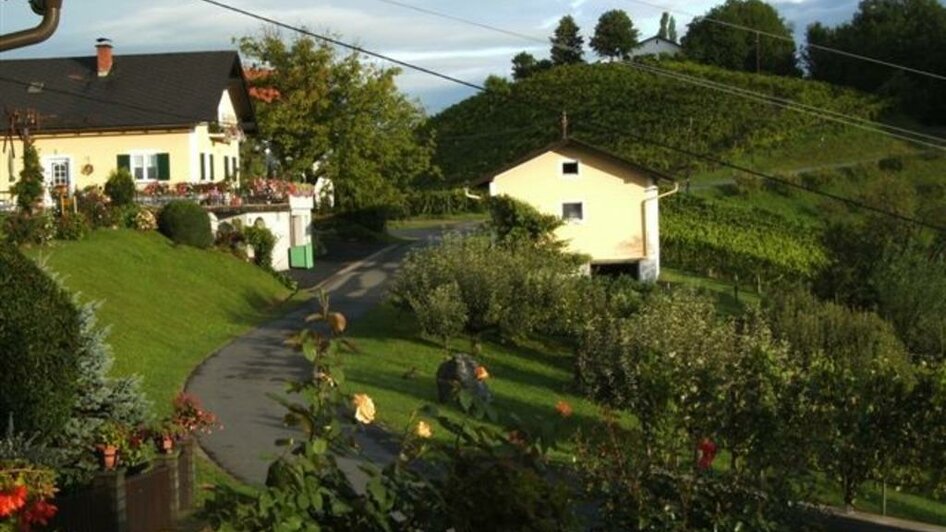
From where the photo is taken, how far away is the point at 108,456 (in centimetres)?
1220

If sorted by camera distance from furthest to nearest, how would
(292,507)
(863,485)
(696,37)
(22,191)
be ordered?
(696,37), (22,191), (863,485), (292,507)

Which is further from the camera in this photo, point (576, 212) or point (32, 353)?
point (576, 212)

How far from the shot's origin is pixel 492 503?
6.09m

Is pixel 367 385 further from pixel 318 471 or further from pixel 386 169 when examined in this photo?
pixel 386 169

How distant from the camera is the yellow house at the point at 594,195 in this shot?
141ft

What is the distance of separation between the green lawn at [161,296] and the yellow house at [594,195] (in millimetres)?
8866

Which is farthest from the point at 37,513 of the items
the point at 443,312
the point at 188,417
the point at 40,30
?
the point at 443,312

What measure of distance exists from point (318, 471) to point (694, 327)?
20.4 metres

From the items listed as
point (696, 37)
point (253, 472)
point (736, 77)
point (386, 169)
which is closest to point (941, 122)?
point (736, 77)

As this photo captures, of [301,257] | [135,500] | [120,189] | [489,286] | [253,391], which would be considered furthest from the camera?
[301,257]

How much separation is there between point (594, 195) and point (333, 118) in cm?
1587

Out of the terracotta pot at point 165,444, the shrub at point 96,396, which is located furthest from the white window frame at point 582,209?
the terracotta pot at point 165,444

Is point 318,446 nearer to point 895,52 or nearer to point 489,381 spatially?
point 489,381

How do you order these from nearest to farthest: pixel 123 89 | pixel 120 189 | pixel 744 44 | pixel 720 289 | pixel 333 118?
1. pixel 120 189
2. pixel 123 89
3. pixel 720 289
4. pixel 333 118
5. pixel 744 44
